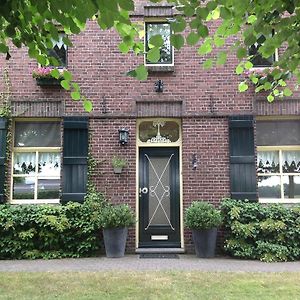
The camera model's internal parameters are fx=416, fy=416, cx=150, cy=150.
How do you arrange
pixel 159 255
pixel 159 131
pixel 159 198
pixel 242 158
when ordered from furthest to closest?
pixel 159 131 → pixel 159 198 → pixel 242 158 → pixel 159 255

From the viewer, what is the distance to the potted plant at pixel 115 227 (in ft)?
28.7

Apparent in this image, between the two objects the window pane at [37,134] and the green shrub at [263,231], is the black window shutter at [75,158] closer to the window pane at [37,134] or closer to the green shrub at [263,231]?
the window pane at [37,134]

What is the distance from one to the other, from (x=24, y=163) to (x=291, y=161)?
635 centimetres

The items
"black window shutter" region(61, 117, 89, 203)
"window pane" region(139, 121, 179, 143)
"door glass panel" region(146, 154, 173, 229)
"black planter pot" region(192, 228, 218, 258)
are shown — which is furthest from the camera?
A: "window pane" region(139, 121, 179, 143)

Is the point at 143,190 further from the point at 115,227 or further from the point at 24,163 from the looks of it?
the point at 24,163

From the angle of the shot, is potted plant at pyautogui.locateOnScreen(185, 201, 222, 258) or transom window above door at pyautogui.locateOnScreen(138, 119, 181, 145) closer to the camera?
potted plant at pyautogui.locateOnScreen(185, 201, 222, 258)

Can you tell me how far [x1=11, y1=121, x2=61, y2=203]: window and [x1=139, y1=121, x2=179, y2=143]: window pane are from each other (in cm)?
203

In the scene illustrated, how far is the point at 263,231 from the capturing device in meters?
8.79

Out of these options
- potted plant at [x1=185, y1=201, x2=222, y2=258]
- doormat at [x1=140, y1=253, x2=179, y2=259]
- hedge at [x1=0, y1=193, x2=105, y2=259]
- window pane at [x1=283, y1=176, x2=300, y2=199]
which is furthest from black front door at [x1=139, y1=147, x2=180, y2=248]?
window pane at [x1=283, y1=176, x2=300, y2=199]

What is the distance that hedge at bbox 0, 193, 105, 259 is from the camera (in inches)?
350

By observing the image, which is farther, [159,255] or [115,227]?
[159,255]

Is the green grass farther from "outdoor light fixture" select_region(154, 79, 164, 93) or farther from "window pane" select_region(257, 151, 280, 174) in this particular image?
"outdoor light fixture" select_region(154, 79, 164, 93)

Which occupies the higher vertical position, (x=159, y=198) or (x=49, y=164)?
(x=49, y=164)

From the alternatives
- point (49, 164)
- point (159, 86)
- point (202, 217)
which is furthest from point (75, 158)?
point (202, 217)
